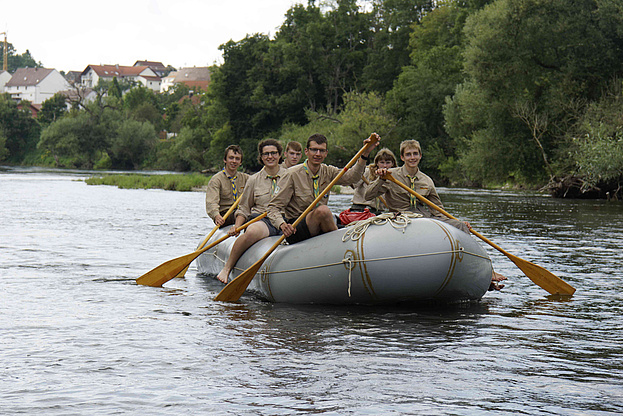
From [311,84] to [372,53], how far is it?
16.4ft

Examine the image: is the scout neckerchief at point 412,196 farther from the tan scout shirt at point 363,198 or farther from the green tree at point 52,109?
the green tree at point 52,109

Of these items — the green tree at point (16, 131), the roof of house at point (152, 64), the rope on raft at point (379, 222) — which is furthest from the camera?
the roof of house at point (152, 64)

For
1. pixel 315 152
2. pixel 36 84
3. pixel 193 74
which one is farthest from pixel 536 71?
pixel 193 74

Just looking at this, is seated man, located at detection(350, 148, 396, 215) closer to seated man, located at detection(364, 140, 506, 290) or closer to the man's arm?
seated man, located at detection(364, 140, 506, 290)

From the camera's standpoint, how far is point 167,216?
768 inches

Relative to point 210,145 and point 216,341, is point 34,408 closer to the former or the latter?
point 216,341

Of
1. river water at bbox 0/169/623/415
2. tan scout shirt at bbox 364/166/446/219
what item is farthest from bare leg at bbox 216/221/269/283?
tan scout shirt at bbox 364/166/446/219

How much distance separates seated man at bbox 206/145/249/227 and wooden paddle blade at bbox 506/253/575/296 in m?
3.52

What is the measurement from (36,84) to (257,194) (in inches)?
5281

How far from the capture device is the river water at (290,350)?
4.10 m

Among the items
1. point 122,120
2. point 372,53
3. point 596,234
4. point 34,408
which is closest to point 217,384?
point 34,408

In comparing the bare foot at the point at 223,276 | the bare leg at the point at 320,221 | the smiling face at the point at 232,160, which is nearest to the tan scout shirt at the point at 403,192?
the bare leg at the point at 320,221

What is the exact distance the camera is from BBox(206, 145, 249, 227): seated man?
30.0 feet

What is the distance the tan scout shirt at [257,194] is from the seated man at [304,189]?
81cm
